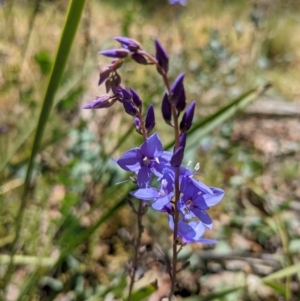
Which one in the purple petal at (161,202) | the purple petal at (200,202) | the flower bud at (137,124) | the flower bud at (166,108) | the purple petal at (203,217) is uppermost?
the flower bud at (166,108)

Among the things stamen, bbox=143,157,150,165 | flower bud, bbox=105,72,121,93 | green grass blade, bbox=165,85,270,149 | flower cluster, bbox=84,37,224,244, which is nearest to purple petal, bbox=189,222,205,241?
flower cluster, bbox=84,37,224,244

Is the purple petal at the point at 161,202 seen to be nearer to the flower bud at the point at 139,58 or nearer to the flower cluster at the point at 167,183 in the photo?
the flower cluster at the point at 167,183

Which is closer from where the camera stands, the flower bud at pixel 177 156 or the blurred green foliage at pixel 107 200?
the flower bud at pixel 177 156

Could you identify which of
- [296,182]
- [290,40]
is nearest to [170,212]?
[296,182]

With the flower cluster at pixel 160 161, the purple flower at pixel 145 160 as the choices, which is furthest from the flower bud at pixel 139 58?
the purple flower at pixel 145 160

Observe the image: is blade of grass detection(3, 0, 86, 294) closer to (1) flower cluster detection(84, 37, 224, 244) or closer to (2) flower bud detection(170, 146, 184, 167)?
(1) flower cluster detection(84, 37, 224, 244)
